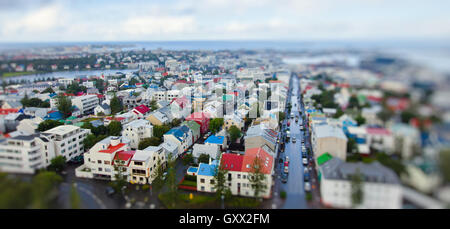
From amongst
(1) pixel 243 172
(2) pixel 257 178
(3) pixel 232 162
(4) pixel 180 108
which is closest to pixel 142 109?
(4) pixel 180 108

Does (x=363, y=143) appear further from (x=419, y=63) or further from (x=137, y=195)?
(x=137, y=195)

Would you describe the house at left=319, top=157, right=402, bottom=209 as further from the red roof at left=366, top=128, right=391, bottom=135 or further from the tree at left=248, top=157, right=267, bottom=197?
the tree at left=248, top=157, right=267, bottom=197

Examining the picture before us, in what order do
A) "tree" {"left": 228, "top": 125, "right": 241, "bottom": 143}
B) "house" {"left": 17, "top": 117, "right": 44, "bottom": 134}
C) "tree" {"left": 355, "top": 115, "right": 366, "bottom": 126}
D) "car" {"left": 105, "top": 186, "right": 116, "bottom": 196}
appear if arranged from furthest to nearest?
"tree" {"left": 228, "top": 125, "right": 241, "bottom": 143}, "car" {"left": 105, "top": 186, "right": 116, "bottom": 196}, "house" {"left": 17, "top": 117, "right": 44, "bottom": 134}, "tree" {"left": 355, "top": 115, "right": 366, "bottom": 126}

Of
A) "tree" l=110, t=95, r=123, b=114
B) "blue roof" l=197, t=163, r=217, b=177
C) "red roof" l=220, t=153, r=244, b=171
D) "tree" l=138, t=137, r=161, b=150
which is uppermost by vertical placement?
"tree" l=110, t=95, r=123, b=114

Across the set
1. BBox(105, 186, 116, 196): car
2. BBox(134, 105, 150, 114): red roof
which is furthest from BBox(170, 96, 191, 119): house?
BBox(105, 186, 116, 196): car

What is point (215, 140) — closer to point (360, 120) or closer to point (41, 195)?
point (360, 120)

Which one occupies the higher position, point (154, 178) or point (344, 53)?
point (344, 53)
